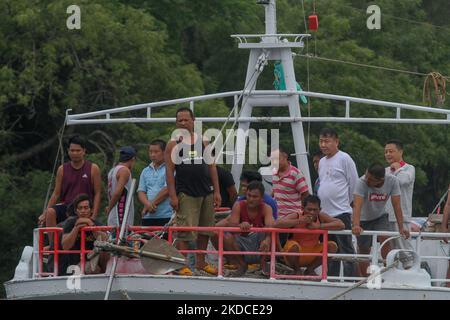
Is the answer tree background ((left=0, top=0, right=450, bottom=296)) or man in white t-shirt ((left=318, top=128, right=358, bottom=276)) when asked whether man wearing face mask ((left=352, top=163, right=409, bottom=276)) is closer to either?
man in white t-shirt ((left=318, top=128, right=358, bottom=276))

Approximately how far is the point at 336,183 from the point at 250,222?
1175 mm

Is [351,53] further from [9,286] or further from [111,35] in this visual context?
[9,286]

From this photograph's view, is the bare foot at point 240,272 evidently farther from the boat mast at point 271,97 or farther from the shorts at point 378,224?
the boat mast at point 271,97

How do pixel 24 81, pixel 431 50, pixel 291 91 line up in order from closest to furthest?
pixel 291 91
pixel 24 81
pixel 431 50

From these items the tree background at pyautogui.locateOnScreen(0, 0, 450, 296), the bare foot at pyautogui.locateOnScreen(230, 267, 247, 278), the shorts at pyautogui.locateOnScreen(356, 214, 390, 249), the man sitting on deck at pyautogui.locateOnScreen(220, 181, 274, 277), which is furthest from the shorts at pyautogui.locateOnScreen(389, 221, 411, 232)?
the tree background at pyautogui.locateOnScreen(0, 0, 450, 296)

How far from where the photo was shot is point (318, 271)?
2017 cm

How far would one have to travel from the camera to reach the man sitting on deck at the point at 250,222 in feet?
61.4

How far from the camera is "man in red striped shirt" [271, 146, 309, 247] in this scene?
1947 cm

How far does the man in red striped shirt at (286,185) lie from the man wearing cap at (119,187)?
1696 millimetres

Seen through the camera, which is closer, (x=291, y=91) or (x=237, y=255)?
(x=237, y=255)

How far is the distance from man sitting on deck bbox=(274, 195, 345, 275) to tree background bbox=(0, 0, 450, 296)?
1188cm

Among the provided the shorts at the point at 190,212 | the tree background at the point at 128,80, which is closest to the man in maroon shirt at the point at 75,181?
the shorts at the point at 190,212
